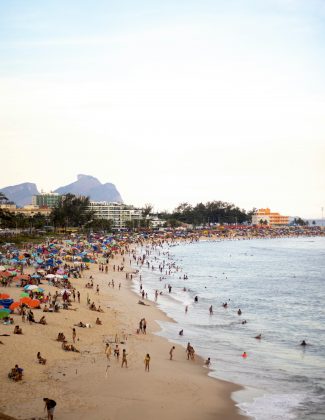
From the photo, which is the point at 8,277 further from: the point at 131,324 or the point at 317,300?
the point at 317,300

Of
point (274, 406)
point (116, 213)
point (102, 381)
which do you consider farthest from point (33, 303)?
point (116, 213)

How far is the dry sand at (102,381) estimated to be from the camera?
13875 millimetres

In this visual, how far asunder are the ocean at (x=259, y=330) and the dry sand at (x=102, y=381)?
116 centimetres

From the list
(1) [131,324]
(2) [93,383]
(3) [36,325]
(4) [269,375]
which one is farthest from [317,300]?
(2) [93,383]

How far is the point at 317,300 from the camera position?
124 feet

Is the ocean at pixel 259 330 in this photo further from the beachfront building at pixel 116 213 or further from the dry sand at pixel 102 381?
the beachfront building at pixel 116 213

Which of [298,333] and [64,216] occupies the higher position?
[64,216]

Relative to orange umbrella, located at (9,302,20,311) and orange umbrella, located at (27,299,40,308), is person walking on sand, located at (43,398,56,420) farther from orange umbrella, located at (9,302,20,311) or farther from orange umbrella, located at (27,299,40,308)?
orange umbrella, located at (27,299,40,308)

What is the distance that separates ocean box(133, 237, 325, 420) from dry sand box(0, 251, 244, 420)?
116cm

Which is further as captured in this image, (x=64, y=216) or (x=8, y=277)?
(x=64, y=216)

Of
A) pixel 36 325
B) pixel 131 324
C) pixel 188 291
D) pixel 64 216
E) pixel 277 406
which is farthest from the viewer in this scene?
pixel 64 216

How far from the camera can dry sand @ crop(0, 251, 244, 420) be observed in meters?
13.9

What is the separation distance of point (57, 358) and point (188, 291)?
2430cm

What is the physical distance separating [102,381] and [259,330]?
13.0m
